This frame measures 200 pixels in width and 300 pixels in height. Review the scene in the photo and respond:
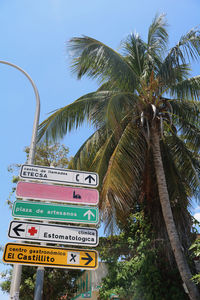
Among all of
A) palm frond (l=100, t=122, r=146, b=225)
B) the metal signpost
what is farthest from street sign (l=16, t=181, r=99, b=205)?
palm frond (l=100, t=122, r=146, b=225)

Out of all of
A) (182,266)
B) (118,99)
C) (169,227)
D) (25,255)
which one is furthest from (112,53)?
(25,255)

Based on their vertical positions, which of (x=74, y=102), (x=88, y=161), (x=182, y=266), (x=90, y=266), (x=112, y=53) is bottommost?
(x=90, y=266)

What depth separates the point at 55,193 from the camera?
4645mm

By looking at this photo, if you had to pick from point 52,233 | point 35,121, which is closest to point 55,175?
point 52,233

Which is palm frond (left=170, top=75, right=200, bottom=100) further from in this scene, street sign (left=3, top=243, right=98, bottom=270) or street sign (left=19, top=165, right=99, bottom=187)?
street sign (left=3, top=243, right=98, bottom=270)

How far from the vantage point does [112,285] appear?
10938mm

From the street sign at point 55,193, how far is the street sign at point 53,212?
0.11m

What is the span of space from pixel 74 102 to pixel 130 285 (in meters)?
6.66

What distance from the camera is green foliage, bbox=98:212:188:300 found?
9.95 m

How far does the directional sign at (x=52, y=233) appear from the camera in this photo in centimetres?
416

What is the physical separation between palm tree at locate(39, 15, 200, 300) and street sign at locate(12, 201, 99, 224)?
356cm

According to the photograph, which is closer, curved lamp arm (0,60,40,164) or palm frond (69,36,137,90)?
curved lamp arm (0,60,40,164)

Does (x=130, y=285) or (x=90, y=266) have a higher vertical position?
(x=130, y=285)

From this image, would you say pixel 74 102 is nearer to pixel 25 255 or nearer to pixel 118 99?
pixel 118 99
